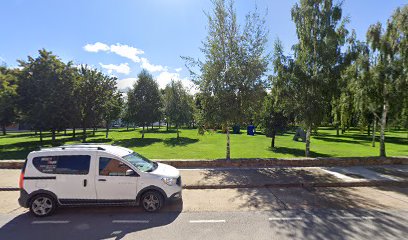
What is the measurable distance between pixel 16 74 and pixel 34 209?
23.2m

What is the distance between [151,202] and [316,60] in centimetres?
1109

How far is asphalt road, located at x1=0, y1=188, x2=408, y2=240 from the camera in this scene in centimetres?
571

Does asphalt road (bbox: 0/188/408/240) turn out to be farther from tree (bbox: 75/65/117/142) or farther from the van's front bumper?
tree (bbox: 75/65/117/142)

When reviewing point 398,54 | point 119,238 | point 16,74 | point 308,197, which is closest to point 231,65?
point 308,197

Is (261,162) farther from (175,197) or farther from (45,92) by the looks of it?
(45,92)

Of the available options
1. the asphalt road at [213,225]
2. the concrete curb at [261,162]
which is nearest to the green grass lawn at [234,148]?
the concrete curb at [261,162]

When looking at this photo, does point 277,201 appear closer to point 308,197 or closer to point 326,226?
point 308,197

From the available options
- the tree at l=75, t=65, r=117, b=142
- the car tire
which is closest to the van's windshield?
the car tire

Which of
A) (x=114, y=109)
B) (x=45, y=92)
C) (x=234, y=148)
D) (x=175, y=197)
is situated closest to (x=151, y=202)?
(x=175, y=197)

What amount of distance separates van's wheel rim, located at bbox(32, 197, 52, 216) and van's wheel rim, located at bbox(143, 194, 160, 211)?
2499mm

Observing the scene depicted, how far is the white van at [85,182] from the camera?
6902mm

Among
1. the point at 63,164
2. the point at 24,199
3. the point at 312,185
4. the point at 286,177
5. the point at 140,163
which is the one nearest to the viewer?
the point at 24,199

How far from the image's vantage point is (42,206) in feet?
22.5

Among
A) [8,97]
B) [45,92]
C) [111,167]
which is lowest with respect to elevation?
[111,167]
